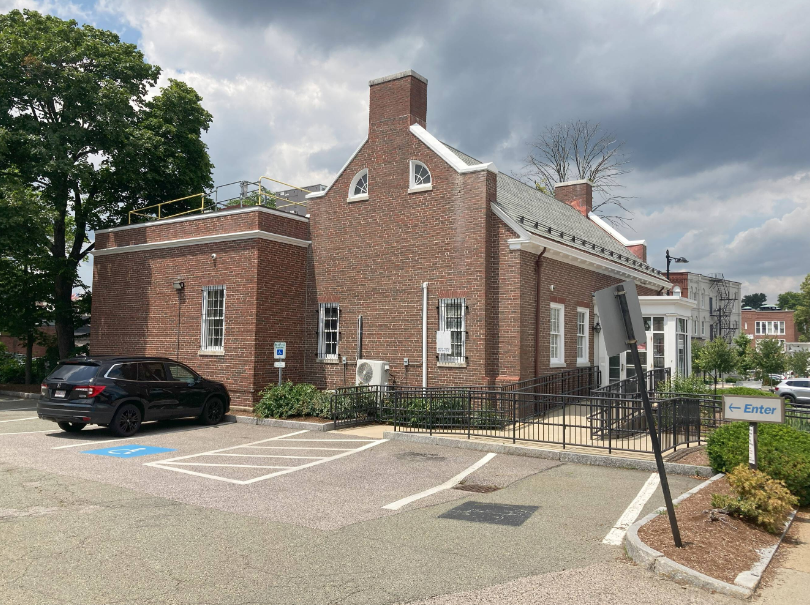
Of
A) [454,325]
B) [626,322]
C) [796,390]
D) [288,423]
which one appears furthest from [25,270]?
[796,390]

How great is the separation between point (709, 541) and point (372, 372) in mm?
11386

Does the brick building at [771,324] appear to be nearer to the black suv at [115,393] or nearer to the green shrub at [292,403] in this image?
the green shrub at [292,403]

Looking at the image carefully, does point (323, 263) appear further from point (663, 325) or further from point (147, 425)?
point (663, 325)

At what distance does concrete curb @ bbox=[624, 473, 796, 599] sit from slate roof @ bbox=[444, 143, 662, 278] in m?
11.0

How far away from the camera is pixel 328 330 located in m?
19.4

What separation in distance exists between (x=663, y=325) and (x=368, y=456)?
41.9ft

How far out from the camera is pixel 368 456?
38.0 feet

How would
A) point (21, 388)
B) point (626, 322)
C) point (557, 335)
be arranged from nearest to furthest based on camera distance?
point (626, 322) → point (557, 335) → point (21, 388)

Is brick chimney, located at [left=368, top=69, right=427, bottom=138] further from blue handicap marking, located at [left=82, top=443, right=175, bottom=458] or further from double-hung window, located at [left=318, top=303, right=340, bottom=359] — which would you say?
blue handicap marking, located at [left=82, top=443, right=175, bottom=458]

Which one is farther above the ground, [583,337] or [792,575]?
[583,337]

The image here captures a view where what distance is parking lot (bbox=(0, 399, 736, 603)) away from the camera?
17.6 feet

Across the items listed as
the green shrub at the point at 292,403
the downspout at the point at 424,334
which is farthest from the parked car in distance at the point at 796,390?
the green shrub at the point at 292,403

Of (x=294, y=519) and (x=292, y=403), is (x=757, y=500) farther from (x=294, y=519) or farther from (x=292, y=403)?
(x=292, y=403)

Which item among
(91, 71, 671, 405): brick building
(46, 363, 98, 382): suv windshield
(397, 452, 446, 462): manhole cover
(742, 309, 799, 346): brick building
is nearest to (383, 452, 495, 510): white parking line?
(397, 452, 446, 462): manhole cover
